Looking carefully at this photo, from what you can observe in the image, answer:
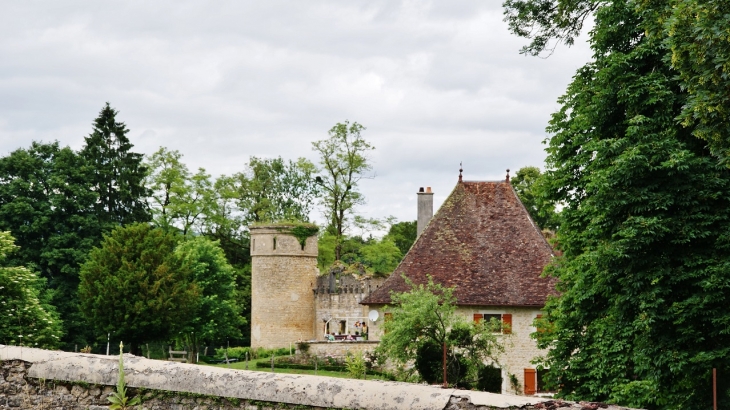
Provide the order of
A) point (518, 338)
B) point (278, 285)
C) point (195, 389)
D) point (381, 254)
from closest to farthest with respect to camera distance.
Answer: point (195, 389), point (518, 338), point (278, 285), point (381, 254)

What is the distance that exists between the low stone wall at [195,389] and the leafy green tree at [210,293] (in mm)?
33831

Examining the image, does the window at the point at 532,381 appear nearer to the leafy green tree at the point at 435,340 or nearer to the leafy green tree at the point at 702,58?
the leafy green tree at the point at 435,340

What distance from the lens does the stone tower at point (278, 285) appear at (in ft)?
149

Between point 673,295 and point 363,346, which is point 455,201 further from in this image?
point 673,295

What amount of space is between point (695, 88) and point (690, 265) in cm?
330

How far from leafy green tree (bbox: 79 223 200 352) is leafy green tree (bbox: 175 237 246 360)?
126 inches

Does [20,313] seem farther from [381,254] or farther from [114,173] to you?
[381,254]

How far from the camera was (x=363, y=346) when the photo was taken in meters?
36.3

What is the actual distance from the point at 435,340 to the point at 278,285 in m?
21.0

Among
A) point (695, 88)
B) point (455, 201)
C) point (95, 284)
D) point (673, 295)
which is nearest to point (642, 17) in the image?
point (695, 88)

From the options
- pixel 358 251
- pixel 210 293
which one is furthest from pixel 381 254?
pixel 210 293

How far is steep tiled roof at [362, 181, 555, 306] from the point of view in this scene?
32.3 m

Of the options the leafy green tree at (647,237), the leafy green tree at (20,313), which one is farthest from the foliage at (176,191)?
the leafy green tree at (647,237)

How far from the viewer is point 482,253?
33719 millimetres
